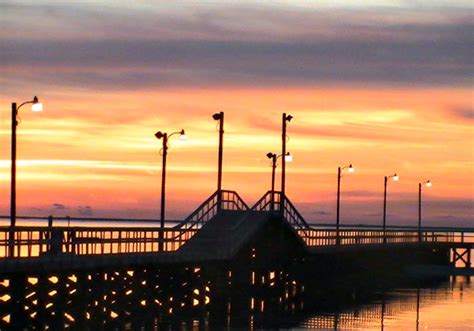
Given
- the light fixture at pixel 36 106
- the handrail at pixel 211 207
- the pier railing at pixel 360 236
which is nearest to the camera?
the light fixture at pixel 36 106

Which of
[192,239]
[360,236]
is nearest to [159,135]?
[192,239]

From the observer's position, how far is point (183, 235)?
2277 inches

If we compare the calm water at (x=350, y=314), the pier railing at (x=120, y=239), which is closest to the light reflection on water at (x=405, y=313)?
the calm water at (x=350, y=314)

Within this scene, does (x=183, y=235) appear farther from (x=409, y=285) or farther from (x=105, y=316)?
(x=409, y=285)

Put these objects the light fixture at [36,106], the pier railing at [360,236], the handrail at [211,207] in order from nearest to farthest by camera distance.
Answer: the light fixture at [36,106] < the handrail at [211,207] < the pier railing at [360,236]

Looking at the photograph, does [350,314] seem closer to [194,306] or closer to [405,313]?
[405,313]

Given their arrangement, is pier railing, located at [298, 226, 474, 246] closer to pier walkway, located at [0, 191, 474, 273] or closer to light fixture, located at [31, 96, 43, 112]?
pier walkway, located at [0, 191, 474, 273]

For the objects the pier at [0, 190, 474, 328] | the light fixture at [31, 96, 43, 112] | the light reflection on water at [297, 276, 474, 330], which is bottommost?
the light reflection on water at [297, 276, 474, 330]

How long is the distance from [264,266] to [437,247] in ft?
131

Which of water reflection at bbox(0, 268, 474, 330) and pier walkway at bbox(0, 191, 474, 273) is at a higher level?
pier walkway at bbox(0, 191, 474, 273)

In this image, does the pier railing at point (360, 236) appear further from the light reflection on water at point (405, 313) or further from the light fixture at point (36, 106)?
the light fixture at point (36, 106)

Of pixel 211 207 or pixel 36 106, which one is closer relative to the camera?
pixel 36 106

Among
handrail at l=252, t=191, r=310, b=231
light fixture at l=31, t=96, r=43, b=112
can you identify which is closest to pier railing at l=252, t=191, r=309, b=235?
handrail at l=252, t=191, r=310, b=231

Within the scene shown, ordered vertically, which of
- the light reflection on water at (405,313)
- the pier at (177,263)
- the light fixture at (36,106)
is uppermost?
the light fixture at (36,106)
